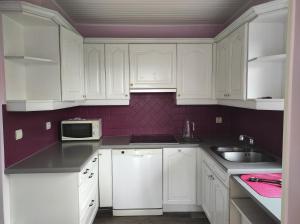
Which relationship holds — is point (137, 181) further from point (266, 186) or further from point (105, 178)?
point (266, 186)

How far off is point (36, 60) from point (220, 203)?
6.60ft

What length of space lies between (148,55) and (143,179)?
5.13 ft

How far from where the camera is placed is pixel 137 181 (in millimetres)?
2760

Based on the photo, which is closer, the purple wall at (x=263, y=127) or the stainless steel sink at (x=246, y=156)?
the purple wall at (x=263, y=127)

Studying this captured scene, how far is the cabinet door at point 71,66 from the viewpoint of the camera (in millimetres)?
2230

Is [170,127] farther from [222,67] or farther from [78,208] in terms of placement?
[78,208]

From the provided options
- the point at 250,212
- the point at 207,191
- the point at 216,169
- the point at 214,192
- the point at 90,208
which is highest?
the point at 216,169

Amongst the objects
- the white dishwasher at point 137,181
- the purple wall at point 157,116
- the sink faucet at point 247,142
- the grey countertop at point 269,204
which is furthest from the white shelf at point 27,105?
the sink faucet at point 247,142

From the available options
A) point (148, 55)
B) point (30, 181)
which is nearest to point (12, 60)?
point (30, 181)

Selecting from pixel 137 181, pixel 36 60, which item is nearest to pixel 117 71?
pixel 36 60

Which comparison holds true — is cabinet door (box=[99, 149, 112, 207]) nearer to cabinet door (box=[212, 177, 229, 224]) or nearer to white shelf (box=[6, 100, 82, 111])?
white shelf (box=[6, 100, 82, 111])

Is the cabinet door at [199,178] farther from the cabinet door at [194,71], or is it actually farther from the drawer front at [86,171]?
the drawer front at [86,171]

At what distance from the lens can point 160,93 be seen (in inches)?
129

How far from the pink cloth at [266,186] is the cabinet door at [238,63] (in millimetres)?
704
